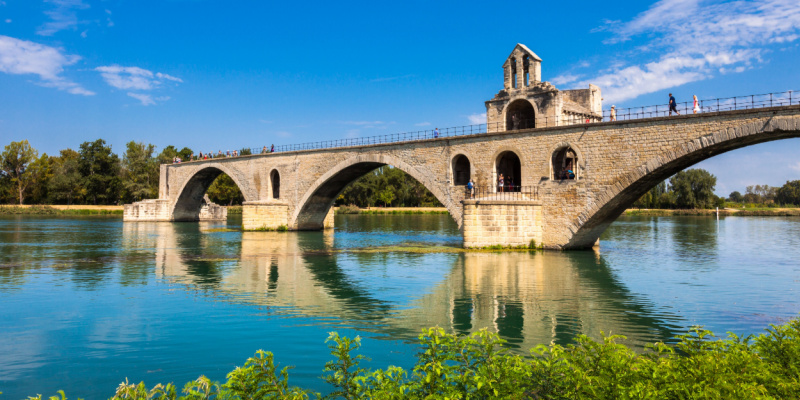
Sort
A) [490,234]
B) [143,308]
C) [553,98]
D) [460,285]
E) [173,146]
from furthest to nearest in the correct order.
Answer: [173,146], [553,98], [490,234], [460,285], [143,308]

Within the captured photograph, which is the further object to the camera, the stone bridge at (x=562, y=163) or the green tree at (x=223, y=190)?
the green tree at (x=223, y=190)

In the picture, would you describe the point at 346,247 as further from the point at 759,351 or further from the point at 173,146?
the point at 173,146

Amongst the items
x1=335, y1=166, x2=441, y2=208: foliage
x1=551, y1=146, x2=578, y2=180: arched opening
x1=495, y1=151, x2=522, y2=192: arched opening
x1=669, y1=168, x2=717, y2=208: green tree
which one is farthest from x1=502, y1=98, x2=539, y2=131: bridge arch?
x1=669, y1=168, x2=717, y2=208: green tree

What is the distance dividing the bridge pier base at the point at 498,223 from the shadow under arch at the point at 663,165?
95.9 inches

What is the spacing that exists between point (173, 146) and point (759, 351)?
365 feet

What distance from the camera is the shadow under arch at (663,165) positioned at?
21.7 m

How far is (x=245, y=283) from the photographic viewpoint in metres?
17.9

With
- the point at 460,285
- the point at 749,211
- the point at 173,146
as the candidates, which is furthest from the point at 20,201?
the point at 749,211

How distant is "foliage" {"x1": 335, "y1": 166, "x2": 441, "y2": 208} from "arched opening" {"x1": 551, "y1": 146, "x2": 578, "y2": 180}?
214ft

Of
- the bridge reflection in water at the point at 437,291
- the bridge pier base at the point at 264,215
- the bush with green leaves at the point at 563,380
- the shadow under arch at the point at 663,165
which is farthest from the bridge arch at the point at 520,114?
the bush with green leaves at the point at 563,380

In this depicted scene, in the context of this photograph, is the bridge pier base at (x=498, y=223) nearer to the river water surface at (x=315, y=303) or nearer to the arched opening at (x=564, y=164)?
the river water surface at (x=315, y=303)

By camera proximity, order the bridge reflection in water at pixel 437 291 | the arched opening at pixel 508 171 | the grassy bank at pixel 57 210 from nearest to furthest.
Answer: the bridge reflection in water at pixel 437 291, the arched opening at pixel 508 171, the grassy bank at pixel 57 210

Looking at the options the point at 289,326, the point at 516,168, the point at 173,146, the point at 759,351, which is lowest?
the point at 289,326

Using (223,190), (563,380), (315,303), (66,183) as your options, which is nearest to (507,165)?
(315,303)
